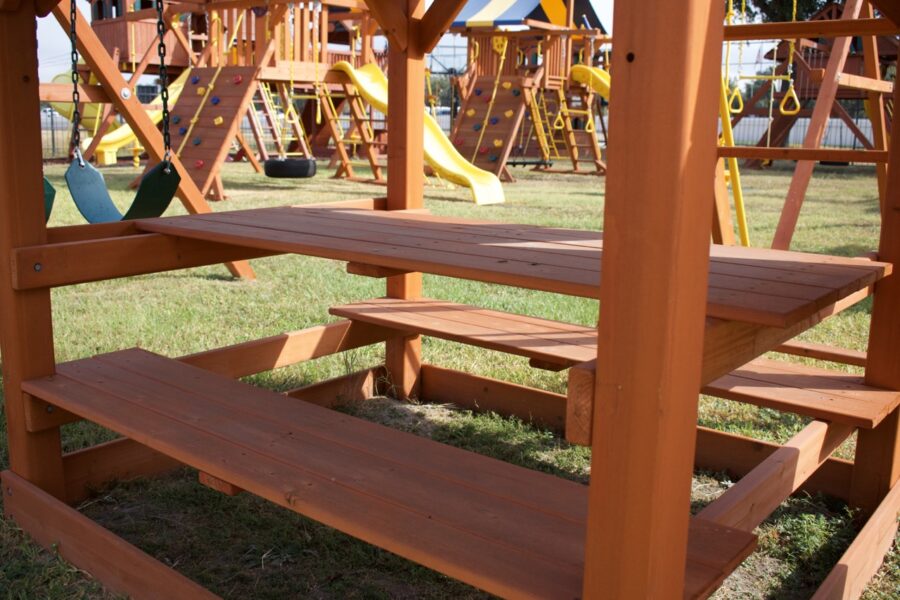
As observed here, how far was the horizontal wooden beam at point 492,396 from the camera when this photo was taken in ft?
11.5

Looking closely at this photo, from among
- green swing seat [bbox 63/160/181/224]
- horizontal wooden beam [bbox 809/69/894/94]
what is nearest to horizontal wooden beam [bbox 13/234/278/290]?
green swing seat [bbox 63/160/181/224]

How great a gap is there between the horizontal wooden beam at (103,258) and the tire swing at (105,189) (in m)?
0.23

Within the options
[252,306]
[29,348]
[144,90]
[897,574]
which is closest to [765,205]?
[252,306]

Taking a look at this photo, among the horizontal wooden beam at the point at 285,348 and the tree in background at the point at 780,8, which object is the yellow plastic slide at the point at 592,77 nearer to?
the tree in background at the point at 780,8

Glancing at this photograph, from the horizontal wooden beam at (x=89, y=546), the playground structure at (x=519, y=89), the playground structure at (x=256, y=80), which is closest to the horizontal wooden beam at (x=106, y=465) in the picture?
the horizontal wooden beam at (x=89, y=546)

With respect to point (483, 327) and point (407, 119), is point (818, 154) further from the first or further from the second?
point (407, 119)

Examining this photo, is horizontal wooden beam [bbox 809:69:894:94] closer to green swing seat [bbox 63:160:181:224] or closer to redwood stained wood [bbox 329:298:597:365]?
redwood stained wood [bbox 329:298:597:365]

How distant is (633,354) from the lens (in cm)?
128

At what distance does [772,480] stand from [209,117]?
9190 millimetres

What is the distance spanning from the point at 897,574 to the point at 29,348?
2.56m

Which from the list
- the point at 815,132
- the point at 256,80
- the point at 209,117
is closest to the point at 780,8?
the point at 256,80

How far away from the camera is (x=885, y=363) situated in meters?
2.62

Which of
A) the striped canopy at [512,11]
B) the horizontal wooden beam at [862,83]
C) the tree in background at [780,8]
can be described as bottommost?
the horizontal wooden beam at [862,83]

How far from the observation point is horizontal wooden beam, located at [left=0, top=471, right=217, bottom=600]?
2.13 meters
